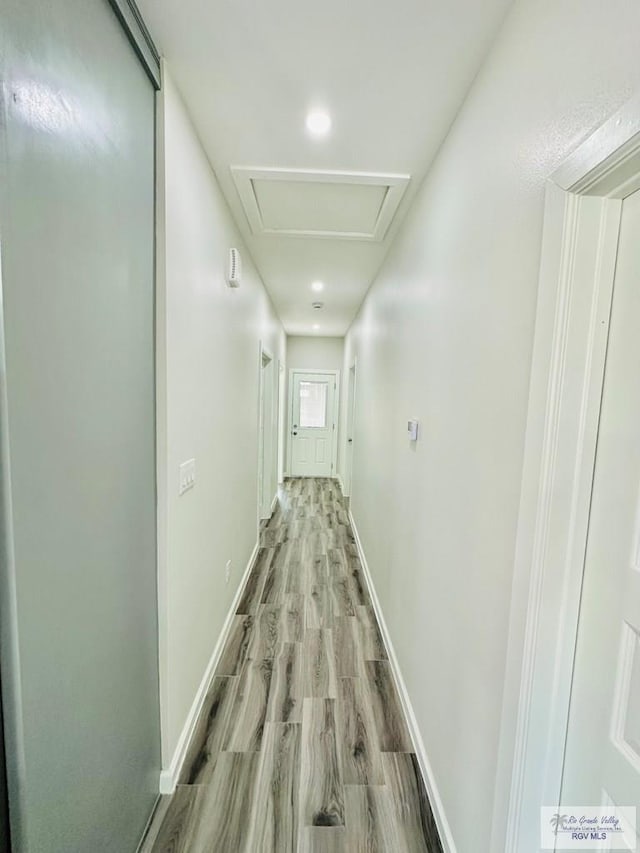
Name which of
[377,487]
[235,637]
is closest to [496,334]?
[377,487]

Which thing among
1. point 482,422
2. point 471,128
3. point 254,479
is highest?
point 471,128

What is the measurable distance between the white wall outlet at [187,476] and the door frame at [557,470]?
1139 mm

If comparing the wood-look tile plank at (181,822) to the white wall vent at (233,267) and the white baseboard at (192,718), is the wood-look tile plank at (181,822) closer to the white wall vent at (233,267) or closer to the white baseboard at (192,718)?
the white baseboard at (192,718)

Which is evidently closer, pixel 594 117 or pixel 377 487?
pixel 594 117

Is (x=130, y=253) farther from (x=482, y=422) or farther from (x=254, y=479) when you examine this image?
(x=254, y=479)

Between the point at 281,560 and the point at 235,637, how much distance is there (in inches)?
41.2

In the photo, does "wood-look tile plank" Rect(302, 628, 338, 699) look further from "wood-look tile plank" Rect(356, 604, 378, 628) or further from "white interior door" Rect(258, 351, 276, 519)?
"white interior door" Rect(258, 351, 276, 519)

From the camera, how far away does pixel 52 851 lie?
735mm

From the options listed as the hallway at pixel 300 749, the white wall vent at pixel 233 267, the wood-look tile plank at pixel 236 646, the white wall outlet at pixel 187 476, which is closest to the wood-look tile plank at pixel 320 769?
the hallway at pixel 300 749

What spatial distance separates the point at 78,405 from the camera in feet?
2.61

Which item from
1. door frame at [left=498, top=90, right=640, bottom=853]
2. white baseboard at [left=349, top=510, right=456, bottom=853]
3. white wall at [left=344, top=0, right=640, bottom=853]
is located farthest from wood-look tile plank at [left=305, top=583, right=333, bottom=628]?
door frame at [left=498, top=90, right=640, bottom=853]

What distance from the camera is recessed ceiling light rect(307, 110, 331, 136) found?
130cm

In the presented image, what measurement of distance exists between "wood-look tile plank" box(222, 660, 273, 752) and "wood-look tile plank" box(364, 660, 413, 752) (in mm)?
525

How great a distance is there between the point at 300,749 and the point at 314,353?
534 centimetres
